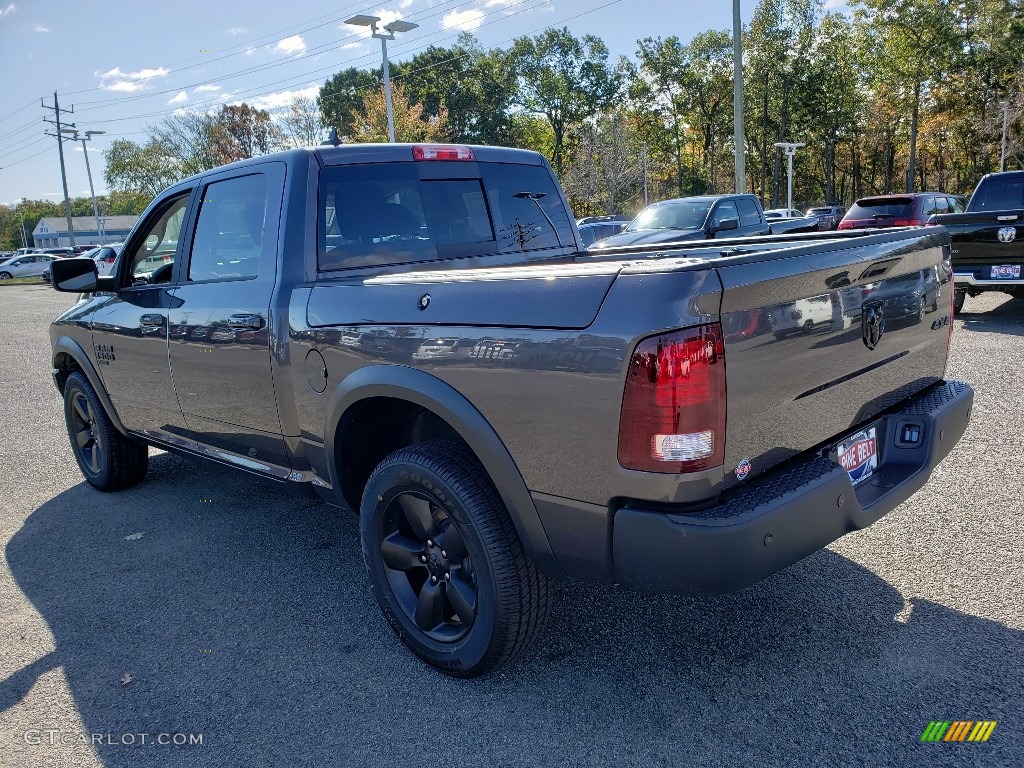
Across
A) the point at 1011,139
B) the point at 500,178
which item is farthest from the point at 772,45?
the point at 500,178

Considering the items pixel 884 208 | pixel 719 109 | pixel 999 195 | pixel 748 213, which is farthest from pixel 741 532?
pixel 719 109

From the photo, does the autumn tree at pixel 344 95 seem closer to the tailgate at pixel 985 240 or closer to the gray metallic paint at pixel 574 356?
the tailgate at pixel 985 240

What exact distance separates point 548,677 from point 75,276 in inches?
134

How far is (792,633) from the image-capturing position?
9.45 ft

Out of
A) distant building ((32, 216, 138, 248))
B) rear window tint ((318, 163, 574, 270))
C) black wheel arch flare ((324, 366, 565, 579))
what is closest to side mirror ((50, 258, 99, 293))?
rear window tint ((318, 163, 574, 270))

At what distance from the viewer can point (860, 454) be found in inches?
106

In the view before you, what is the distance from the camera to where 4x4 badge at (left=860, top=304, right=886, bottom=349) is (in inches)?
100

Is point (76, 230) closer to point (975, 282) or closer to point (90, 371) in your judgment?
point (90, 371)

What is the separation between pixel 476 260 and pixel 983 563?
8.57 feet

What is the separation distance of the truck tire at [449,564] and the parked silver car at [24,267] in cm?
4820

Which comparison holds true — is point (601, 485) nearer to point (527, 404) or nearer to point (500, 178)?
point (527, 404)

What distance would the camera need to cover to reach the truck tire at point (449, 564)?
97.7 inches

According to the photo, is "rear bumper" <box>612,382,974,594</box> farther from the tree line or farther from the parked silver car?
the parked silver car

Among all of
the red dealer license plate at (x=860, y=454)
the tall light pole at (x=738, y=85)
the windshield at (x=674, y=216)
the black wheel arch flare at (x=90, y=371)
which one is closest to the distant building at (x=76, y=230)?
the tall light pole at (x=738, y=85)
